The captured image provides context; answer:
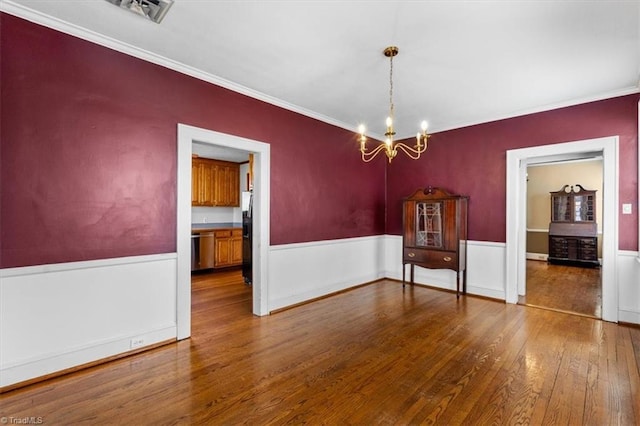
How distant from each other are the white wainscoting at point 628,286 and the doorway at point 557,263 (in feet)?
0.86

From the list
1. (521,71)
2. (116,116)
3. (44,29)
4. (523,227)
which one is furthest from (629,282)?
(44,29)

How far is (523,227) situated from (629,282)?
4.26 ft

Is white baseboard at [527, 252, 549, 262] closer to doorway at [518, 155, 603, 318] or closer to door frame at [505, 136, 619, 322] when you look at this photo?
doorway at [518, 155, 603, 318]

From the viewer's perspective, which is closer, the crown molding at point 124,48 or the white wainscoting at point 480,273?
the crown molding at point 124,48

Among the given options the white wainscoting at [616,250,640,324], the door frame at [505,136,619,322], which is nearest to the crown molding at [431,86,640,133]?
the door frame at [505,136,619,322]

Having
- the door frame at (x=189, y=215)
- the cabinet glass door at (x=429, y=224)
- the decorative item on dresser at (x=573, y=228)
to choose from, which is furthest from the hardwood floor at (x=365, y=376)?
the decorative item on dresser at (x=573, y=228)

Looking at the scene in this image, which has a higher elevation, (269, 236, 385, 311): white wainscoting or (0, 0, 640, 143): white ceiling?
(0, 0, 640, 143): white ceiling

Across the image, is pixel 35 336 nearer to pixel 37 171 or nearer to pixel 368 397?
pixel 37 171

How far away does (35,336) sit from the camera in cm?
221

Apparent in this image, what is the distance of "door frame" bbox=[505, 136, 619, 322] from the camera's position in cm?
349

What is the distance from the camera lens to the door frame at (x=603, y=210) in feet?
11.5

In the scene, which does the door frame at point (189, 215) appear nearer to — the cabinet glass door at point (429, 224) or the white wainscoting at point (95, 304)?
the white wainscoting at point (95, 304)

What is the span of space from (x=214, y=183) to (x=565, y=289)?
672 cm

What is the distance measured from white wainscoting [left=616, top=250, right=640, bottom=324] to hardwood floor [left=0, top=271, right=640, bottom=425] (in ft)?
0.64
